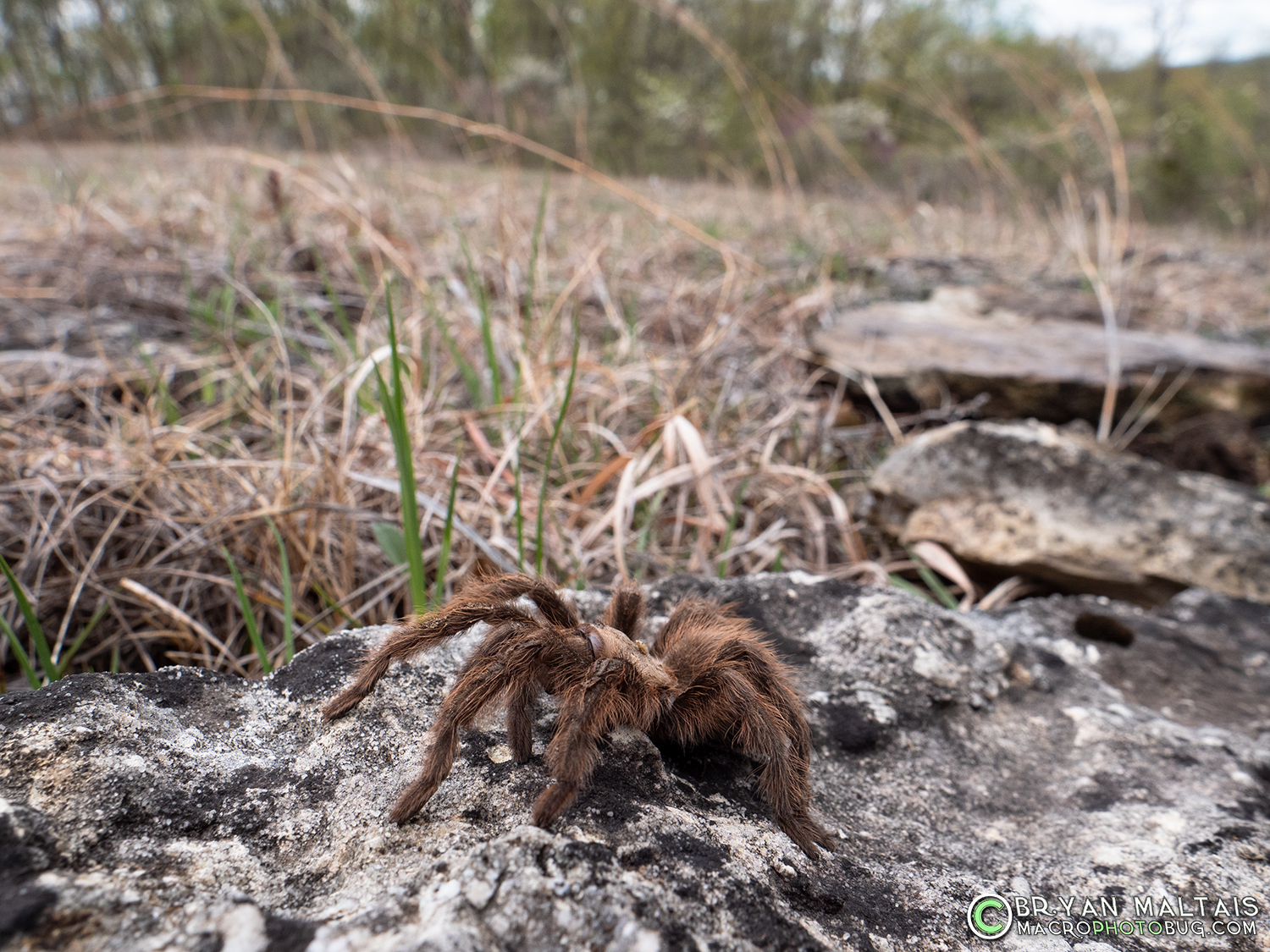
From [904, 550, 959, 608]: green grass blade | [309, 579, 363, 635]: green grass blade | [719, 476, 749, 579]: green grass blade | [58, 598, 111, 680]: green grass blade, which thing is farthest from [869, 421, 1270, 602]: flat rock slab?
[58, 598, 111, 680]: green grass blade

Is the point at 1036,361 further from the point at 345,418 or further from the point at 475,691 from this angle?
the point at 475,691

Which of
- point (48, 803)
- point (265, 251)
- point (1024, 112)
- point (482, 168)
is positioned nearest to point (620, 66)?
point (1024, 112)

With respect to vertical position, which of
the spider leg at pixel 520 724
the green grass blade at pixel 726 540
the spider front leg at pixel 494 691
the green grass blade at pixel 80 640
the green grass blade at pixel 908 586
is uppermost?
the spider front leg at pixel 494 691

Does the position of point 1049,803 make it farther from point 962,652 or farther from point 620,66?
point 620,66

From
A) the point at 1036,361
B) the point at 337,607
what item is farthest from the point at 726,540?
the point at 1036,361

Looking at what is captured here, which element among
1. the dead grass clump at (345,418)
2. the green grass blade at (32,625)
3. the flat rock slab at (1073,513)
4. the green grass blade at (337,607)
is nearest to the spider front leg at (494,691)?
the dead grass clump at (345,418)

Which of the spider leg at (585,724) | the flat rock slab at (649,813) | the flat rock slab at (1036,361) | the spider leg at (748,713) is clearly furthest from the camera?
the flat rock slab at (1036,361)

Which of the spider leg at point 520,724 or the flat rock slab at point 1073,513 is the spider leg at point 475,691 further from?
the flat rock slab at point 1073,513
